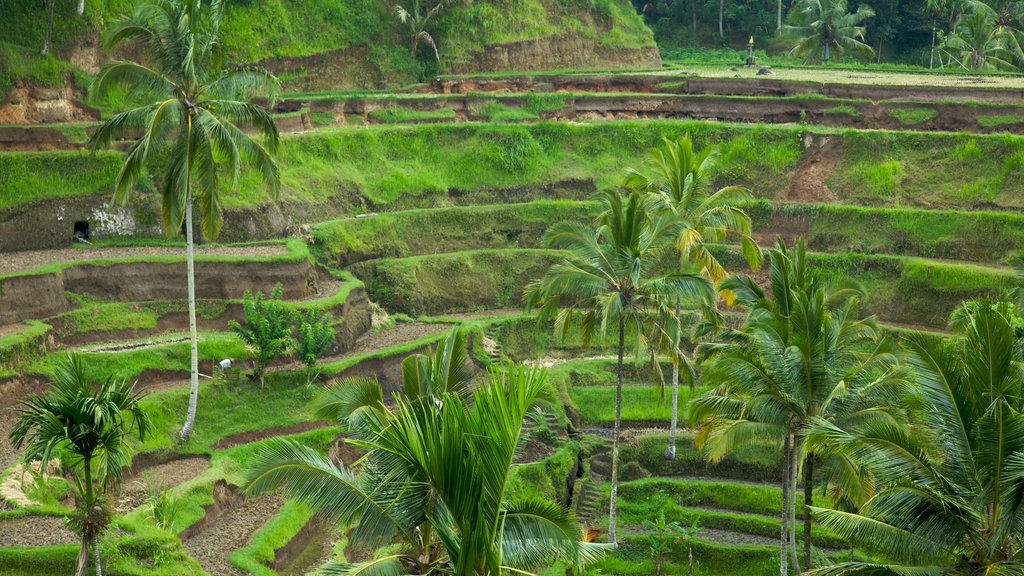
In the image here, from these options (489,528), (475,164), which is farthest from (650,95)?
(489,528)

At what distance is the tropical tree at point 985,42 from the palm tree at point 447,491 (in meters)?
56.0

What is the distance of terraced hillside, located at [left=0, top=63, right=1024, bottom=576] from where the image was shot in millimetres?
28562

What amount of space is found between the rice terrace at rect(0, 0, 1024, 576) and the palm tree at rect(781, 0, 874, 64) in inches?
15.2

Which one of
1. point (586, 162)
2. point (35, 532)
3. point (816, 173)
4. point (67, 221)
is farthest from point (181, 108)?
point (816, 173)

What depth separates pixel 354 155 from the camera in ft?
157

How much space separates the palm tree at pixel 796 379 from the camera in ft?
67.5

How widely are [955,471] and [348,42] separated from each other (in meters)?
47.4

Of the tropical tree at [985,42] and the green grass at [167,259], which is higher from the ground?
the tropical tree at [985,42]

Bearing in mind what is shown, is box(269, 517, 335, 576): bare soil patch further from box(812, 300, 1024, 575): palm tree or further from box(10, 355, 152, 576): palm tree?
box(812, 300, 1024, 575): palm tree

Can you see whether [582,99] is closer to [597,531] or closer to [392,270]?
[392,270]

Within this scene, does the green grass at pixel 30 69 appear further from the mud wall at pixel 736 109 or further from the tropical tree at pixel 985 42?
the tropical tree at pixel 985 42

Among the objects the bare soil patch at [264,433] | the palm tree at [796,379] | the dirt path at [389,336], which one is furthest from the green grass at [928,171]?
the bare soil patch at [264,433]

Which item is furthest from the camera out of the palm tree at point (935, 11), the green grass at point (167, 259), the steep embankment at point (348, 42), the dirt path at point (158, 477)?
the palm tree at point (935, 11)

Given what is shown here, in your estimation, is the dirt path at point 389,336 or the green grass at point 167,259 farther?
the dirt path at point 389,336
